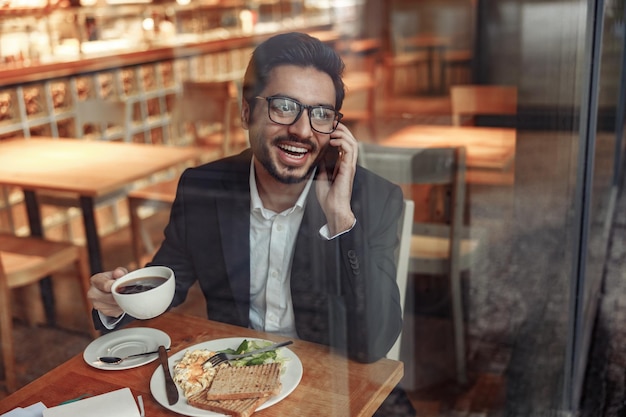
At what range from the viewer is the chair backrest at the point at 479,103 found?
2211 mm

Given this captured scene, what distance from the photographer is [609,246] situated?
3215 mm

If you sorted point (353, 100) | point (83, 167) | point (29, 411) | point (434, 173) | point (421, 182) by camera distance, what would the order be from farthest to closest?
point (434, 173)
point (421, 182)
point (83, 167)
point (353, 100)
point (29, 411)

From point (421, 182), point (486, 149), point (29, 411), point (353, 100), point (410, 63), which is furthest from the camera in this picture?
point (410, 63)

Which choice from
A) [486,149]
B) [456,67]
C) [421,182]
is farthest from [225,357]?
[456,67]

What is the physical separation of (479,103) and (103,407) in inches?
78.6

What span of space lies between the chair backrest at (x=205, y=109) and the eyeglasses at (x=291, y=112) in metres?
0.11

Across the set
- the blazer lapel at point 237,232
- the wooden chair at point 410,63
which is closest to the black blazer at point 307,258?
the blazer lapel at point 237,232

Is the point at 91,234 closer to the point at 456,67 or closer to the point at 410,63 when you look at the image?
the point at 410,63

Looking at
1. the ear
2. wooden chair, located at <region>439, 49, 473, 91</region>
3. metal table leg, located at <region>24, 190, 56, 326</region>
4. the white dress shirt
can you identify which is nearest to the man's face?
the ear

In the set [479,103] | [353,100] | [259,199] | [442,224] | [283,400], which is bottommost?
[442,224]

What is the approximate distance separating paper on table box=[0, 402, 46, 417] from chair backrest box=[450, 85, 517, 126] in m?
1.72

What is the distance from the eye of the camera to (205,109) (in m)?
0.96

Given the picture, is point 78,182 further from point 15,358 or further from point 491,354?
point 491,354

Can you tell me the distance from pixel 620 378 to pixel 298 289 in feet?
5.09
